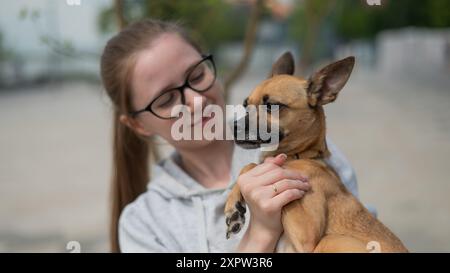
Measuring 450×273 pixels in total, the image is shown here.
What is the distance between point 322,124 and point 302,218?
0.22 m

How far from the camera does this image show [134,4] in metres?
3.35

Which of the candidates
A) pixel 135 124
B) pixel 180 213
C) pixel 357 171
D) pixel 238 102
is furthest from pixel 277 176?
pixel 357 171

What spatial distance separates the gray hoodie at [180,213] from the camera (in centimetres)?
166

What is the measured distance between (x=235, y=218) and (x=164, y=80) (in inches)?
21.8

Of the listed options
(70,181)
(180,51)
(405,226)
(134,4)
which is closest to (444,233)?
(405,226)

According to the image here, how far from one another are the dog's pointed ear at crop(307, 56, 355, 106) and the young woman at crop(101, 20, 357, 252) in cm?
27

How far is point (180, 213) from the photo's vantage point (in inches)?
71.9

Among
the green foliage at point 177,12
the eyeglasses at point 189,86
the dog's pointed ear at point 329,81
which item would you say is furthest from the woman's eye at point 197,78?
the green foliage at point 177,12

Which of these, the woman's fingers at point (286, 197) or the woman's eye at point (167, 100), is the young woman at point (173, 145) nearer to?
the woman's eye at point (167, 100)

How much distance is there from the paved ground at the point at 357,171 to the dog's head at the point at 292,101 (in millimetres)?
1655

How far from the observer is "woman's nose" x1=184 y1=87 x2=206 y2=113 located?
5.09 ft

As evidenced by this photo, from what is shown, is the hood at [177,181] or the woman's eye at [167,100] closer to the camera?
the woman's eye at [167,100]

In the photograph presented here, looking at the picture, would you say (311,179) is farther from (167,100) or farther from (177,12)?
(177,12)

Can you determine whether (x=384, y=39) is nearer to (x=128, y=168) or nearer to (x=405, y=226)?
(x=405, y=226)
